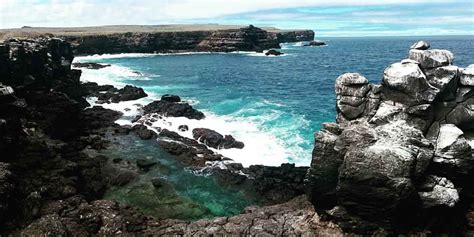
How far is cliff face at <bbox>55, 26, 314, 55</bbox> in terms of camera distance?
158m

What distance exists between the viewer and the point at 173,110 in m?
56.0

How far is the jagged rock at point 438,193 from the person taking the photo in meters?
21.3

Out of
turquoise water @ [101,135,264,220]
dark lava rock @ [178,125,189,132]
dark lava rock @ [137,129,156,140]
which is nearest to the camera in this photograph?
turquoise water @ [101,135,264,220]

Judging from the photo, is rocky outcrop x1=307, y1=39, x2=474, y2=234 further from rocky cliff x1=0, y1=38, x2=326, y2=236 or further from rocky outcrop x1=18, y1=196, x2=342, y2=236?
rocky cliff x1=0, y1=38, x2=326, y2=236

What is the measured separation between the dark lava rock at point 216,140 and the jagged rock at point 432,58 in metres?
22.7

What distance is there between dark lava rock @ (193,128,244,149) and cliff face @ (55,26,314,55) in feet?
398

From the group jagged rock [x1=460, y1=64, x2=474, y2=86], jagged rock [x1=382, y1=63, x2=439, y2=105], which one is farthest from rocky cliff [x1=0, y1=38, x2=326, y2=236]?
jagged rock [x1=460, y1=64, x2=474, y2=86]

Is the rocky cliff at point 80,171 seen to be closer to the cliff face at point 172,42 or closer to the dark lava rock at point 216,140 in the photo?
the dark lava rock at point 216,140

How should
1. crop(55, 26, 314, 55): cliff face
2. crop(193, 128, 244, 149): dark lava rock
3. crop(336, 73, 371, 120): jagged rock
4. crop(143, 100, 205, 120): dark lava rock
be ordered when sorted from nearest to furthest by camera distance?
crop(336, 73, 371, 120): jagged rock → crop(193, 128, 244, 149): dark lava rock → crop(143, 100, 205, 120): dark lava rock → crop(55, 26, 314, 55): cliff face

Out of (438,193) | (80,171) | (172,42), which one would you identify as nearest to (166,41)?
(172,42)

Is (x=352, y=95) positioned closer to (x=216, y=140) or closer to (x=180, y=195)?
(x=180, y=195)

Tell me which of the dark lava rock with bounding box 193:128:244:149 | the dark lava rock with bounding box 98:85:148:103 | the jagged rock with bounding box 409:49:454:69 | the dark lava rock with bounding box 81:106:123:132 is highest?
the jagged rock with bounding box 409:49:454:69

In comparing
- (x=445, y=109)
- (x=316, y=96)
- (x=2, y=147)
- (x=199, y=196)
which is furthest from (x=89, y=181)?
(x=316, y=96)

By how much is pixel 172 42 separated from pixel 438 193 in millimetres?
159615
